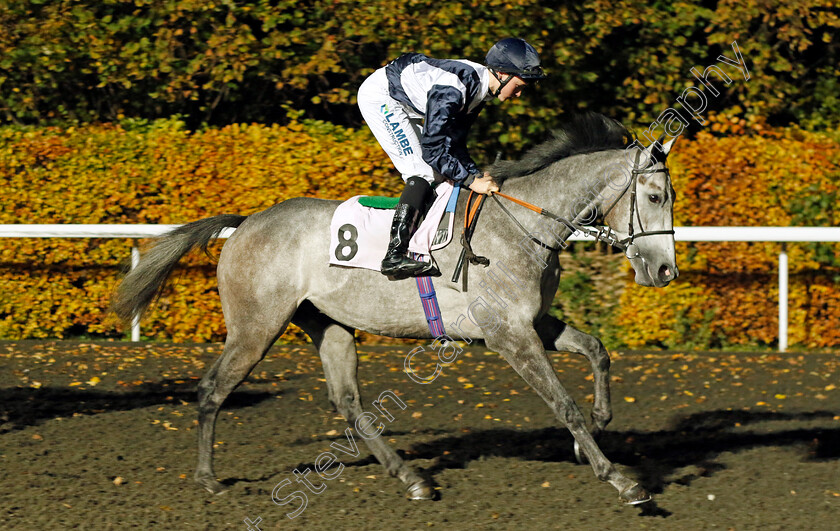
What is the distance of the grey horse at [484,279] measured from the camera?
177 inches

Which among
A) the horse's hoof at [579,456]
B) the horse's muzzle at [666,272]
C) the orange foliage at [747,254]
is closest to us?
the horse's muzzle at [666,272]

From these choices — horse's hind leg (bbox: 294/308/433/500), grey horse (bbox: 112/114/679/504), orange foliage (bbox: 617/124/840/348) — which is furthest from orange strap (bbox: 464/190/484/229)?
orange foliage (bbox: 617/124/840/348)

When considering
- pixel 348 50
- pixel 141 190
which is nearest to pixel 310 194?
pixel 141 190

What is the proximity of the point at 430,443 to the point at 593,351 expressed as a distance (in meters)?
1.39

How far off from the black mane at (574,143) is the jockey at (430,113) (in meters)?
0.24

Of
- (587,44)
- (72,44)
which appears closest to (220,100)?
(72,44)

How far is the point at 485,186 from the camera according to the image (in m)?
4.67

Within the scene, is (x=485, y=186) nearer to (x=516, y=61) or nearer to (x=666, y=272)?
(x=516, y=61)

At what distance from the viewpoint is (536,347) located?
4578mm

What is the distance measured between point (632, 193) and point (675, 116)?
19.1 feet

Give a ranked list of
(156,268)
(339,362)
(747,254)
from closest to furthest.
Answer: (339,362), (156,268), (747,254)

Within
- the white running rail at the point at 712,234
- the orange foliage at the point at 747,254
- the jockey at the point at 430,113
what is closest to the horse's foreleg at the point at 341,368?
the jockey at the point at 430,113

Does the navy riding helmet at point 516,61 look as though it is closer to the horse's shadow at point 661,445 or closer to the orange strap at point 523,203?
the orange strap at point 523,203

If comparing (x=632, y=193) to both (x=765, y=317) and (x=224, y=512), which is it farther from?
(x=765, y=317)
